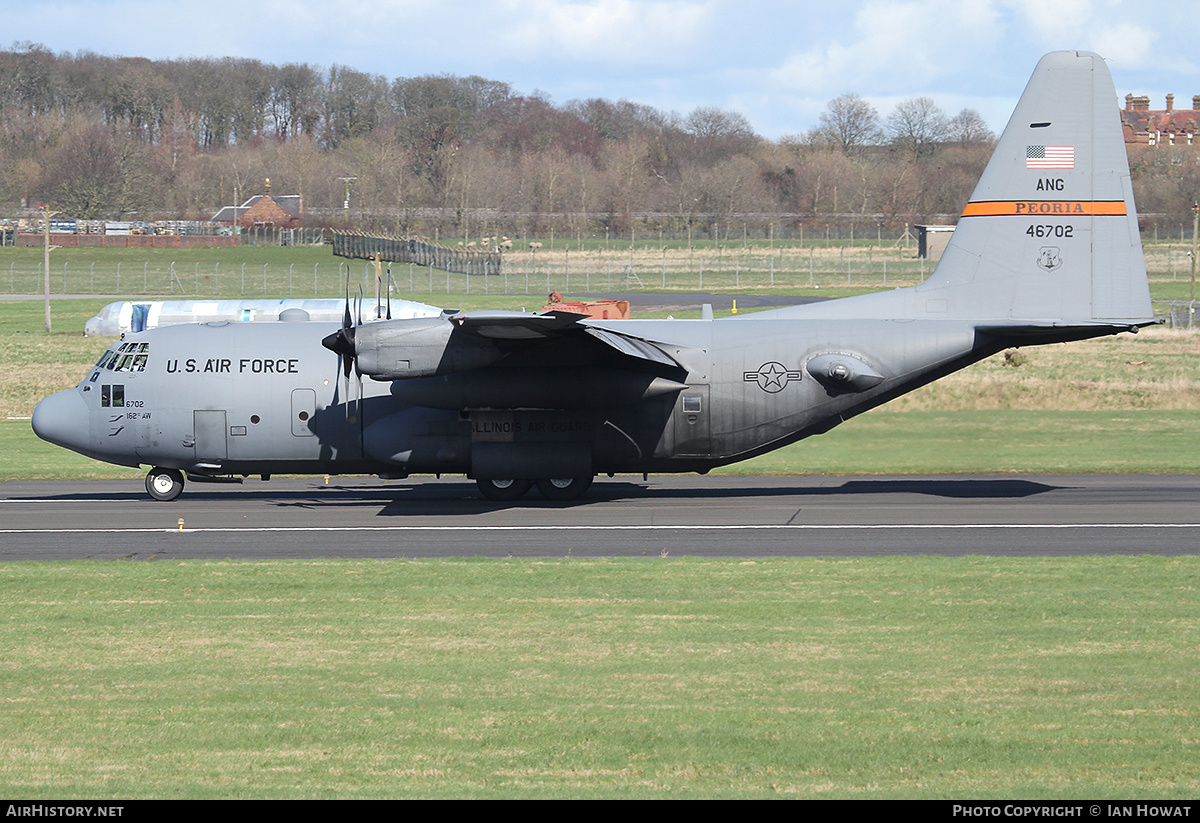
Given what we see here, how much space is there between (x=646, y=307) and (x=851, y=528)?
4226 cm

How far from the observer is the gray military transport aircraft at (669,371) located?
2248cm

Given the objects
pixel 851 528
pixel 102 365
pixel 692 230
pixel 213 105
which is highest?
pixel 213 105

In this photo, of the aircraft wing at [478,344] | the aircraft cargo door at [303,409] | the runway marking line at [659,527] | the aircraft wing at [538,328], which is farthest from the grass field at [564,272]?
the runway marking line at [659,527]

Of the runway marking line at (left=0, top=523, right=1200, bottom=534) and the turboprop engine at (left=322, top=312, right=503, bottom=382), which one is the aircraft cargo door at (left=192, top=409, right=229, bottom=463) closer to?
the runway marking line at (left=0, top=523, right=1200, bottom=534)

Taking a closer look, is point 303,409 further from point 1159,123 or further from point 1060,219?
point 1159,123

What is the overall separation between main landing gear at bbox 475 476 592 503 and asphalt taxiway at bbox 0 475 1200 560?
0.80ft

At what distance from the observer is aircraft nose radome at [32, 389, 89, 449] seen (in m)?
23.8

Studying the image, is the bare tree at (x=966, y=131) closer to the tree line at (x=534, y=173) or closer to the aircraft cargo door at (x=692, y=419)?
the tree line at (x=534, y=173)

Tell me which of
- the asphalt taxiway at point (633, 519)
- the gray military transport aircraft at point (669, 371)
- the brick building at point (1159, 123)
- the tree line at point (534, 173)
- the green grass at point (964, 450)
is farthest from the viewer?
the brick building at point (1159, 123)

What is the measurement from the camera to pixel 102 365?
2412 cm

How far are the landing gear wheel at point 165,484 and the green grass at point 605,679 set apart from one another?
293 inches

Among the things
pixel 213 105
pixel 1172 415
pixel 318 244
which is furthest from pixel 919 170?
pixel 213 105

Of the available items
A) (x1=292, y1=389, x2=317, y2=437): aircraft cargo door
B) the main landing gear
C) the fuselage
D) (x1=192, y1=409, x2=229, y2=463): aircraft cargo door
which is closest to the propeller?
the fuselage
